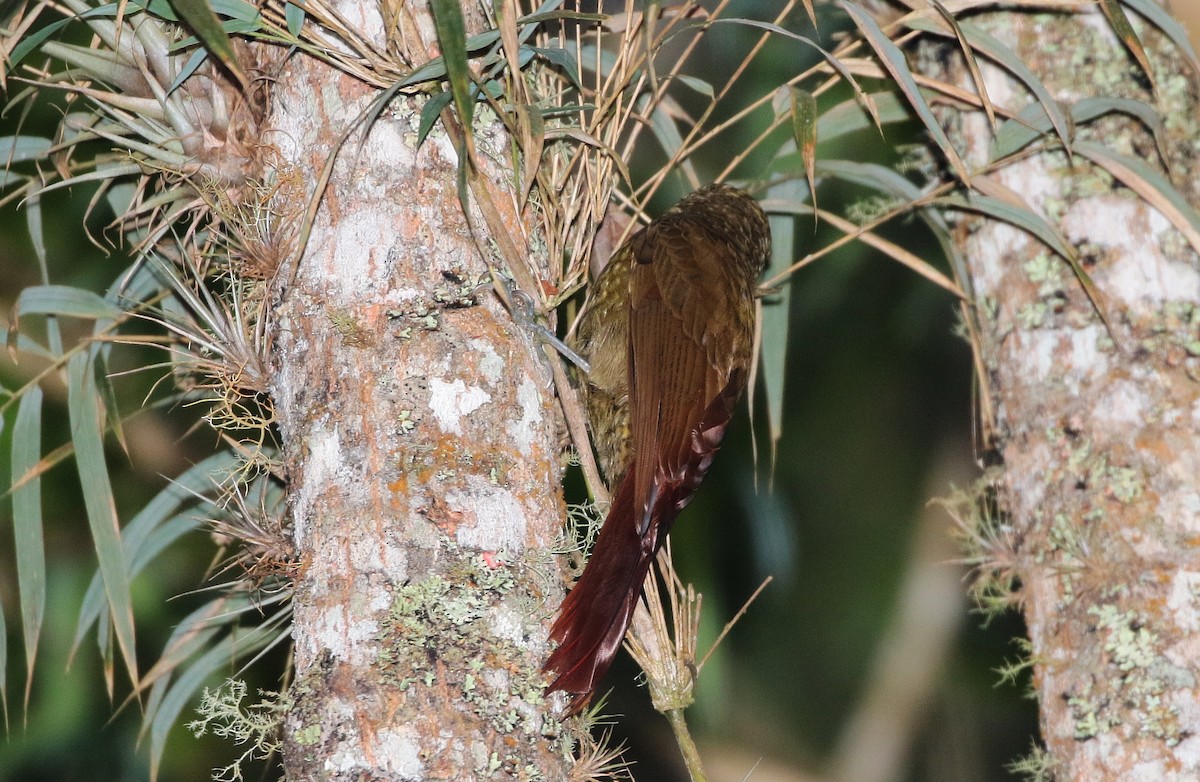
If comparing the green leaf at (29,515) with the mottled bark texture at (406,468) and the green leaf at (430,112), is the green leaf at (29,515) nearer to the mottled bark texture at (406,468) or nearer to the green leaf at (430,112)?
the mottled bark texture at (406,468)

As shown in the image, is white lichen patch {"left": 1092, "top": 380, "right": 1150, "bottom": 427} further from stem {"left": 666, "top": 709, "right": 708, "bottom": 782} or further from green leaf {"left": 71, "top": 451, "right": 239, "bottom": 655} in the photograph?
green leaf {"left": 71, "top": 451, "right": 239, "bottom": 655}

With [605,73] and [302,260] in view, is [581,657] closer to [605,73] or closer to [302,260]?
[302,260]

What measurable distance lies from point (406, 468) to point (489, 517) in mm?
141

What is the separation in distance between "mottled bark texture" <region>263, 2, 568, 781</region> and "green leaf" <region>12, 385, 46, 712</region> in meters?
0.97

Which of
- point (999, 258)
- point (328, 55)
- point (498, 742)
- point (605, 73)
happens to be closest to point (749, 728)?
point (999, 258)

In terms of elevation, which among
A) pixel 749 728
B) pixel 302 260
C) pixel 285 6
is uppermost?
pixel 285 6

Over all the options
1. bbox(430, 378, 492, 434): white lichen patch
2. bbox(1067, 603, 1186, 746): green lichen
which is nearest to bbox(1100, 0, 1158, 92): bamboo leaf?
bbox(1067, 603, 1186, 746): green lichen

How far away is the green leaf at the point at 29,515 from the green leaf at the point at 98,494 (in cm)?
14

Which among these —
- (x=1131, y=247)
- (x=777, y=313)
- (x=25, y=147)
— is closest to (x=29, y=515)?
(x=25, y=147)

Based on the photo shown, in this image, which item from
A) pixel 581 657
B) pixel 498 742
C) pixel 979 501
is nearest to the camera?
pixel 498 742

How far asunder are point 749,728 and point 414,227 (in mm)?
2972

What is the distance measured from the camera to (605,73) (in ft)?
8.50

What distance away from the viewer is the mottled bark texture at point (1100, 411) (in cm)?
235

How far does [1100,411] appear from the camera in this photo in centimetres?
254
